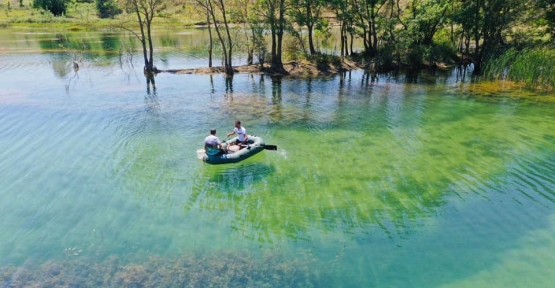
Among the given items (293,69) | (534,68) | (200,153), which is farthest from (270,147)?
(534,68)

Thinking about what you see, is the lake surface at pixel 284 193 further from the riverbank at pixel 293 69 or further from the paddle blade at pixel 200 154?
the riverbank at pixel 293 69

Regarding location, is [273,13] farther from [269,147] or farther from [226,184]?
[226,184]

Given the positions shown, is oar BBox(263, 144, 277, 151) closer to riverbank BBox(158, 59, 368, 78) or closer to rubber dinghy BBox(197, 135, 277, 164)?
rubber dinghy BBox(197, 135, 277, 164)

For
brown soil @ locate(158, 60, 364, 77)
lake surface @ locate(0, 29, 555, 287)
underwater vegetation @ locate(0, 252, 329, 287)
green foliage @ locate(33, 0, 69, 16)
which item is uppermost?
green foliage @ locate(33, 0, 69, 16)

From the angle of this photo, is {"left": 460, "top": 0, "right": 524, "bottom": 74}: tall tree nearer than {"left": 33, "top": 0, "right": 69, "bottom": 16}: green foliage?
Yes

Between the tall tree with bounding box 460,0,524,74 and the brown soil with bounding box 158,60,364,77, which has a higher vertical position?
the tall tree with bounding box 460,0,524,74

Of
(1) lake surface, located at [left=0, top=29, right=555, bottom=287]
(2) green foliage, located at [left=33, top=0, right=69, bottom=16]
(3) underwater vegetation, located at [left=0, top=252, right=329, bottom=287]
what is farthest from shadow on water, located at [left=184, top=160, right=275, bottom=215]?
(2) green foliage, located at [left=33, top=0, right=69, bottom=16]

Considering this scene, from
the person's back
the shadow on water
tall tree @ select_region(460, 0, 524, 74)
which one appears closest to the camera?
the shadow on water

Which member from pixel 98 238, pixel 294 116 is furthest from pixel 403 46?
pixel 98 238

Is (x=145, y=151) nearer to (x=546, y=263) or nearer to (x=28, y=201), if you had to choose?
Result: (x=28, y=201)
